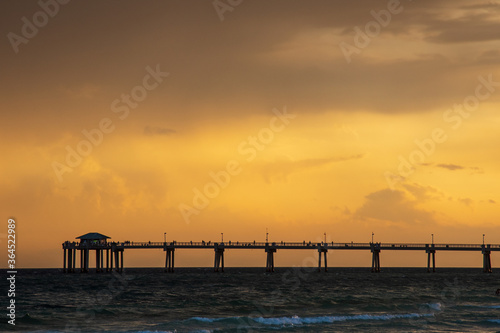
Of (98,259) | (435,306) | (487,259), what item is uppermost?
(435,306)

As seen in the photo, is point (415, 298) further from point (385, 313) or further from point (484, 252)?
point (484, 252)

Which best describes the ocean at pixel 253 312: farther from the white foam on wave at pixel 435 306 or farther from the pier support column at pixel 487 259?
the pier support column at pixel 487 259

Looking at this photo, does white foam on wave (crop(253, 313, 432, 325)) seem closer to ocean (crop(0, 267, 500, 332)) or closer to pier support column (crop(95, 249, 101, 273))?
ocean (crop(0, 267, 500, 332))

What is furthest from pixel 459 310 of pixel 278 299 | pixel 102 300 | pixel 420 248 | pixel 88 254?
pixel 88 254

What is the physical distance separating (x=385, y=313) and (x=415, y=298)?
1699 centimetres

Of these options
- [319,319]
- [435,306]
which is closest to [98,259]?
[435,306]

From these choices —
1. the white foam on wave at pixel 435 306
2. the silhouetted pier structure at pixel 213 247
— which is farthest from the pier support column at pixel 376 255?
the white foam on wave at pixel 435 306

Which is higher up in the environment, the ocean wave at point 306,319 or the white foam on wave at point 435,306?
the ocean wave at point 306,319

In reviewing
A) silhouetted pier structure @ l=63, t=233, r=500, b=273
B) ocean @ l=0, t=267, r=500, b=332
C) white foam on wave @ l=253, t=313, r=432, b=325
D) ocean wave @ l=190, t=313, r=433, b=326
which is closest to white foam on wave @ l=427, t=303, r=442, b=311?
ocean @ l=0, t=267, r=500, b=332

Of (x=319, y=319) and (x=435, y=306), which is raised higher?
(x=319, y=319)

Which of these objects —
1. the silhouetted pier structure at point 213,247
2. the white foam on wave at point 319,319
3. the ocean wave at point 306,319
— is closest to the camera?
the white foam on wave at point 319,319

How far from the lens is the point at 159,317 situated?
176 feet

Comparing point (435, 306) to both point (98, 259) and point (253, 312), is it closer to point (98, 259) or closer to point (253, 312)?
point (253, 312)

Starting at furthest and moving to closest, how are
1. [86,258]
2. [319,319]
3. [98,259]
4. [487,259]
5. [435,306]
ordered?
1. [487,259]
2. [98,259]
3. [86,258]
4. [435,306]
5. [319,319]
